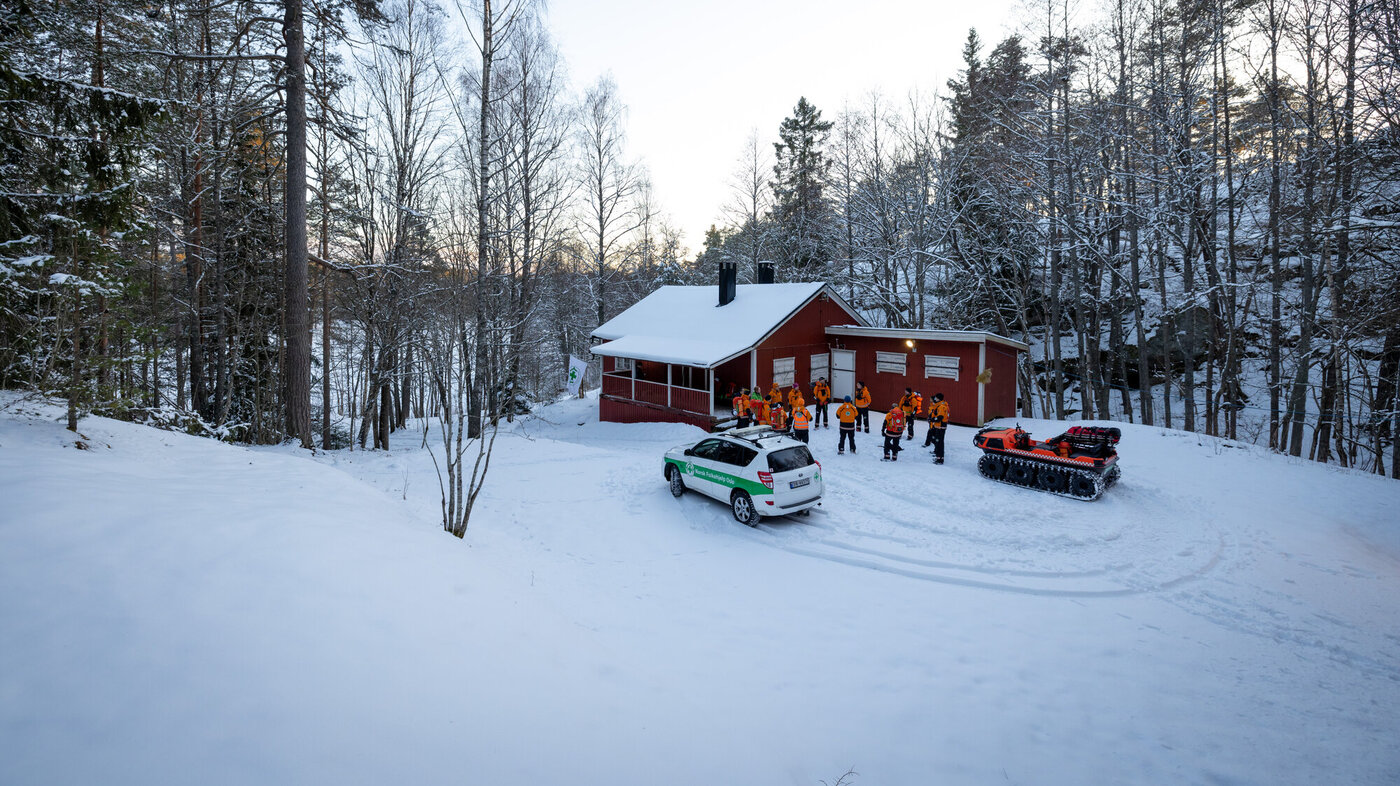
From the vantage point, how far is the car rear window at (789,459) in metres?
10.9

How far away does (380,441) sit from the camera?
21828 millimetres

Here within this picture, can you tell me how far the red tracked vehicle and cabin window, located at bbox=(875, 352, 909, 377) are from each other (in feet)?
22.6

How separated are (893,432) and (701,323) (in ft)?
33.1

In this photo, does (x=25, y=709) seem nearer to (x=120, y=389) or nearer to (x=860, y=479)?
(x=120, y=389)

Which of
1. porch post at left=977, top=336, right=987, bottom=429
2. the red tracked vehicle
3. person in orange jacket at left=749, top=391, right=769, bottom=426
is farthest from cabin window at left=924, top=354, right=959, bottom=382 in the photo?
person in orange jacket at left=749, top=391, right=769, bottom=426

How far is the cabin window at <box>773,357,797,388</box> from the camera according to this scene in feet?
70.0

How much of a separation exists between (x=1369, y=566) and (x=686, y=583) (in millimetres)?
9990

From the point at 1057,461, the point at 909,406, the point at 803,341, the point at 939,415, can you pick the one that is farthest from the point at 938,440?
the point at 803,341

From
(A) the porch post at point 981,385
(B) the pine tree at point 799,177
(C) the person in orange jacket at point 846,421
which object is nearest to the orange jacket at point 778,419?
(C) the person in orange jacket at point 846,421

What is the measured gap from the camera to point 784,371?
21.6m

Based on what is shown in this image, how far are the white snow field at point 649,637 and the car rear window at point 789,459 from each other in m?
1.09

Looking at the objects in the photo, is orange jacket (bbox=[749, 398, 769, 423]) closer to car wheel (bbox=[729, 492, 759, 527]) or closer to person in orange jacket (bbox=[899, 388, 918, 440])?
person in orange jacket (bbox=[899, 388, 918, 440])

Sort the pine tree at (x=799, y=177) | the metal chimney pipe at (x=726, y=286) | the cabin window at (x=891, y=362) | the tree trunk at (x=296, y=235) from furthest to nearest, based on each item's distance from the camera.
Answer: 1. the pine tree at (x=799, y=177)
2. the metal chimney pipe at (x=726, y=286)
3. the cabin window at (x=891, y=362)
4. the tree trunk at (x=296, y=235)

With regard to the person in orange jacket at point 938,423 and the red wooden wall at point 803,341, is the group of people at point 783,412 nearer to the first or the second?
the red wooden wall at point 803,341
